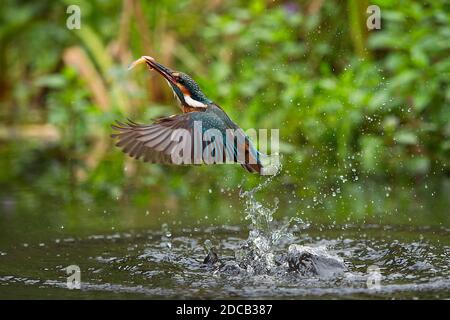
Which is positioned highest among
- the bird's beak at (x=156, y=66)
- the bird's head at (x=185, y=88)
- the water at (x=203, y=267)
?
the bird's beak at (x=156, y=66)

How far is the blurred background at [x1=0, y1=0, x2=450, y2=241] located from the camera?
6.87 meters

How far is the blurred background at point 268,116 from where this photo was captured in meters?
6.87

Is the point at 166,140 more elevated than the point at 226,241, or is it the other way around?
the point at 166,140

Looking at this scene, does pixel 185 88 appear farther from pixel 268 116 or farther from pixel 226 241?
pixel 268 116

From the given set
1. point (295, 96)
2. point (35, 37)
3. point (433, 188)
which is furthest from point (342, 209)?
point (35, 37)

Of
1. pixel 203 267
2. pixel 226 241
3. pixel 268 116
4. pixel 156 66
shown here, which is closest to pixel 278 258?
pixel 203 267

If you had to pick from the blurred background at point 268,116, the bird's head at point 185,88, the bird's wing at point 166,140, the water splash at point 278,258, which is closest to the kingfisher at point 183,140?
the bird's wing at point 166,140

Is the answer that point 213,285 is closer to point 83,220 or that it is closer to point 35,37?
point 83,220

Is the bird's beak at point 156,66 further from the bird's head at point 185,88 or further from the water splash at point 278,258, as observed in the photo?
the water splash at point 278,258

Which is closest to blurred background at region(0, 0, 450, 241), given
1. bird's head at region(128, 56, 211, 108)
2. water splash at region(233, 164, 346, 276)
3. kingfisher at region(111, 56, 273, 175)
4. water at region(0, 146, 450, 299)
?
water at region(0, 146, 450, 299)

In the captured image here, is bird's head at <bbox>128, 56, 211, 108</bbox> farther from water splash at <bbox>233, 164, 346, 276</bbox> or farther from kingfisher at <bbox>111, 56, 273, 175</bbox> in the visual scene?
water splash at <bbox>233, 164, 346, 276</bbox>

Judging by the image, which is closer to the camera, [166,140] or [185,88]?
[166,140]

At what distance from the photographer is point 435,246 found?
537 cm

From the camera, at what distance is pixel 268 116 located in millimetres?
8539
